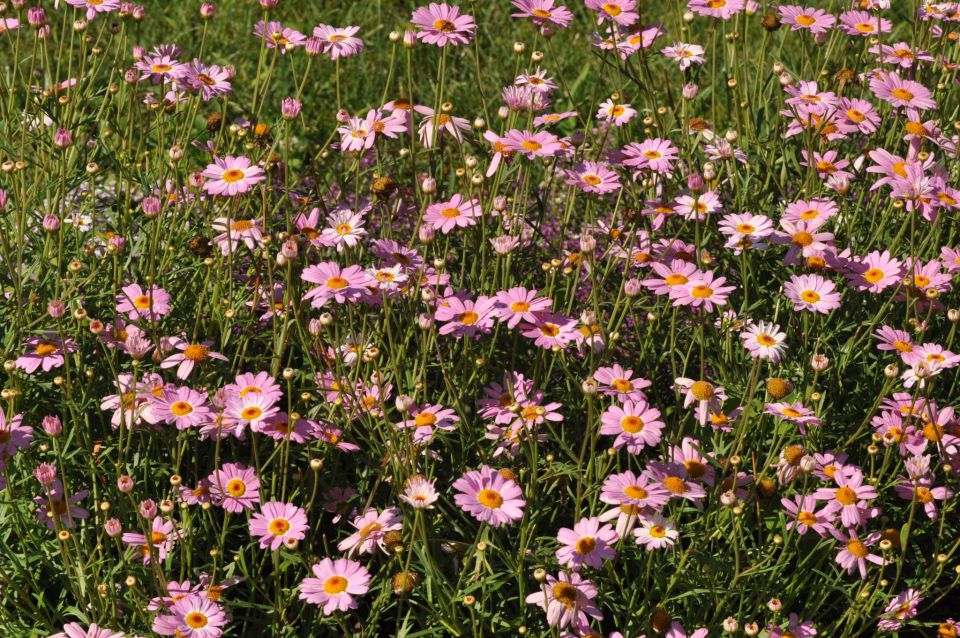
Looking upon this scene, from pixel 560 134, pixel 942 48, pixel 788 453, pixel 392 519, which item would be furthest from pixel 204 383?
pixel 560 134

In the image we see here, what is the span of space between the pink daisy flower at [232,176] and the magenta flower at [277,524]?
660mm

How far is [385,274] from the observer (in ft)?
7.45

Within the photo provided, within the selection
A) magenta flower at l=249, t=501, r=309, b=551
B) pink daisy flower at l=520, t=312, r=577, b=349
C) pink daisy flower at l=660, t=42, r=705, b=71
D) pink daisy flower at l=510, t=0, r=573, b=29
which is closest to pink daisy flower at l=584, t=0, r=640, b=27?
pink daisy flower at l=510, t=0, r=573, b=29

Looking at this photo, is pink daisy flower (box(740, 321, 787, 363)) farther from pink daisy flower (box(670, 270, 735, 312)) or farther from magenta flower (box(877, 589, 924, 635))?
magenta flower (box(877, 589, 924, 635))

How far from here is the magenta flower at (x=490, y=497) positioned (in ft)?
6.00

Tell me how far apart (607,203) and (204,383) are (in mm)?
1658

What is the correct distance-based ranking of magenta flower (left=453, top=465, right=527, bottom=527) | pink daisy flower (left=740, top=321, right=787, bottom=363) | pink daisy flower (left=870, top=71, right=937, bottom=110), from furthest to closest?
pink daisy flower (left=870, top=71, right=937, bottom=110) → pink daisy flower (left=740, top=321, right=787, bottom=363) → magenta flower (left=453, top=465, right=527, bottom=527)

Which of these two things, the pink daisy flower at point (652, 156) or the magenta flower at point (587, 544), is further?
the pink daisy flower at point (652, 156)

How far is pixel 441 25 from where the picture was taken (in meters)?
2.50

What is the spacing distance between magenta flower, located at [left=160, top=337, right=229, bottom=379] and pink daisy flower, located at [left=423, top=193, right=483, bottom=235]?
0.53 m

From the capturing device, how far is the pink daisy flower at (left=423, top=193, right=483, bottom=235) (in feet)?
7.84

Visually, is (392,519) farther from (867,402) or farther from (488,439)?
(867,402)

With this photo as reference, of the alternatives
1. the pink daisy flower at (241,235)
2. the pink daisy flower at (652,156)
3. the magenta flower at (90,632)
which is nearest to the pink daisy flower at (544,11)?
the pink daisy flower at (652,156)

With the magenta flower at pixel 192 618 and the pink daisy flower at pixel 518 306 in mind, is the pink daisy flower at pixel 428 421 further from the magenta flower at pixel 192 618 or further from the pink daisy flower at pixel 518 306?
the magenta flower at pixel 192 618
